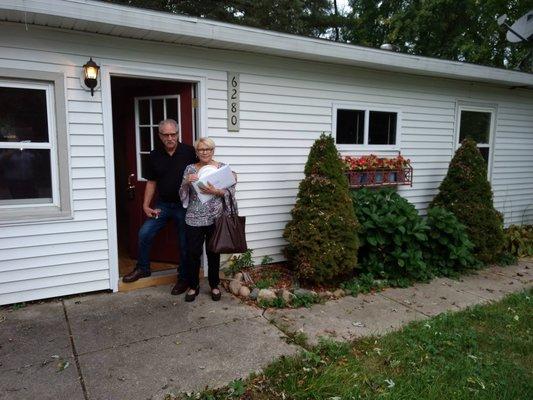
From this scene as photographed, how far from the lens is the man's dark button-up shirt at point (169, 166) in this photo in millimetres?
4191

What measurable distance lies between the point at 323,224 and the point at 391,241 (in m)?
1.10

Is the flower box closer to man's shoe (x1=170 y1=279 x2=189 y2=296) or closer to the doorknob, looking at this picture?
man's shoe (x1=170 y1=279 x2=189 y2=296)

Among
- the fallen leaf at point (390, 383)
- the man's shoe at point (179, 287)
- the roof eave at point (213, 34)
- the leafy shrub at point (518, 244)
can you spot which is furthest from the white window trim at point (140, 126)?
the leafy shrub at point (518, 244)

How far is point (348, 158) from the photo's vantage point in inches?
224

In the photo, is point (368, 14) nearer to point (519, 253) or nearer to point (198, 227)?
point (519, 253)

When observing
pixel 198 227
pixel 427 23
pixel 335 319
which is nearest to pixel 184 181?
pixel 198 227

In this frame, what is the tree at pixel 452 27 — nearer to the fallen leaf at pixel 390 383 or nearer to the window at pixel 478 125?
the window at pixel 478 125

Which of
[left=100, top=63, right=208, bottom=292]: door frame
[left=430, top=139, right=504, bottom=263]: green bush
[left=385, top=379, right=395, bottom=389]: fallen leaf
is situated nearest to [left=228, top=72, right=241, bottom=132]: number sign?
[left=100, top=63, right=208, bottom=292]: door frame

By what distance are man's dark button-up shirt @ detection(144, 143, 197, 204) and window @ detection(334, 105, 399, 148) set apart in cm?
238

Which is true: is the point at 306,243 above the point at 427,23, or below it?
below

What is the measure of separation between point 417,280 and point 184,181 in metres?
3.14

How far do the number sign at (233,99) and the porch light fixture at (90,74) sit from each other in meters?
1.46

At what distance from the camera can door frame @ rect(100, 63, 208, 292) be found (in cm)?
408

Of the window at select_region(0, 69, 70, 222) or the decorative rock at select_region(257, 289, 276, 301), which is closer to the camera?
the window at select_region(0, 69, 70, 222)
